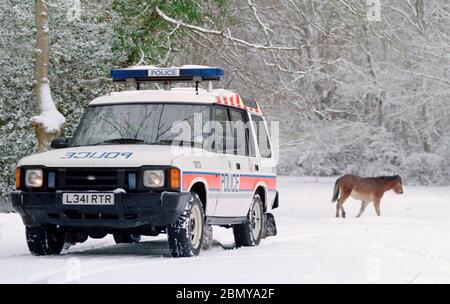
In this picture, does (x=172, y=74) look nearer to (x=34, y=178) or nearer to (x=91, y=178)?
(x=91, y=178)

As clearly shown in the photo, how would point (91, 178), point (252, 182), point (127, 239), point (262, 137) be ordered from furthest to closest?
point (127, 239), point (262, 137), point (252, 182), point (91, 178)

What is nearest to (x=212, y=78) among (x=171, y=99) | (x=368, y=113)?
(x=171, y=99)

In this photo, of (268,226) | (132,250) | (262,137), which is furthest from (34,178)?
(268,226)

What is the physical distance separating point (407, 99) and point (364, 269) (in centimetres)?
2862

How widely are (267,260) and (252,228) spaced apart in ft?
9.98

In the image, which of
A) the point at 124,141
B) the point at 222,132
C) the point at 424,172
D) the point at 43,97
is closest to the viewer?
the point at 124,141

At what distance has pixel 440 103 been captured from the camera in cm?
3569

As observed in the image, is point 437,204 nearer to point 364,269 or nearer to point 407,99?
point 407,99

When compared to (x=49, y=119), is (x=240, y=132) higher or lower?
lower

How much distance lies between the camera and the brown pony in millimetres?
23562

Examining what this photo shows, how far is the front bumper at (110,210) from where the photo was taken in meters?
10.2

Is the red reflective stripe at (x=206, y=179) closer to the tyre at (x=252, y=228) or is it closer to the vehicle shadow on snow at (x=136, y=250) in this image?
the vehicle shadow on snow at (x=136, y=250)

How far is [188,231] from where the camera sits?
414 inches

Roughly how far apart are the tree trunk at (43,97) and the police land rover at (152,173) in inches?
250
